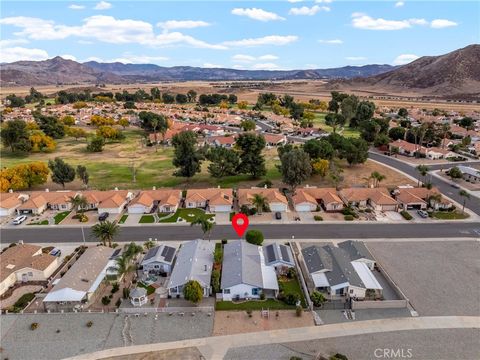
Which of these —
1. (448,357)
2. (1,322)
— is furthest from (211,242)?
(448,357)

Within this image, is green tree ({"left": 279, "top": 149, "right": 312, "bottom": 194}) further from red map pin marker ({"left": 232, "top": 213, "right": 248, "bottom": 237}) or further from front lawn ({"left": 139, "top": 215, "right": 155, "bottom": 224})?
front lawn ({"left": 139, "top": 215, "right": 155, "bottom": 224})

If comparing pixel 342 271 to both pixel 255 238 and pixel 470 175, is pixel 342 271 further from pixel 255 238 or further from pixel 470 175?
pixel 470 175

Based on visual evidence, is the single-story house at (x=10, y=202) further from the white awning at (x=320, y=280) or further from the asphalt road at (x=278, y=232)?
the white awning at (x=320, y=280)

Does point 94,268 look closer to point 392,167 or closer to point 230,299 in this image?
point 230,299

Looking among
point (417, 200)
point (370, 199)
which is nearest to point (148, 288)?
point (370, 199)

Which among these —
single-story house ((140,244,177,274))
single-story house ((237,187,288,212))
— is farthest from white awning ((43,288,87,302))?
single-story house ((237,187,288,212))

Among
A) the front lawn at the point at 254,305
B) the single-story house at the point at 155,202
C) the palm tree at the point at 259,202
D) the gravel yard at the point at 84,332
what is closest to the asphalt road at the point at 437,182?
the palm tree at the point at 259,202
